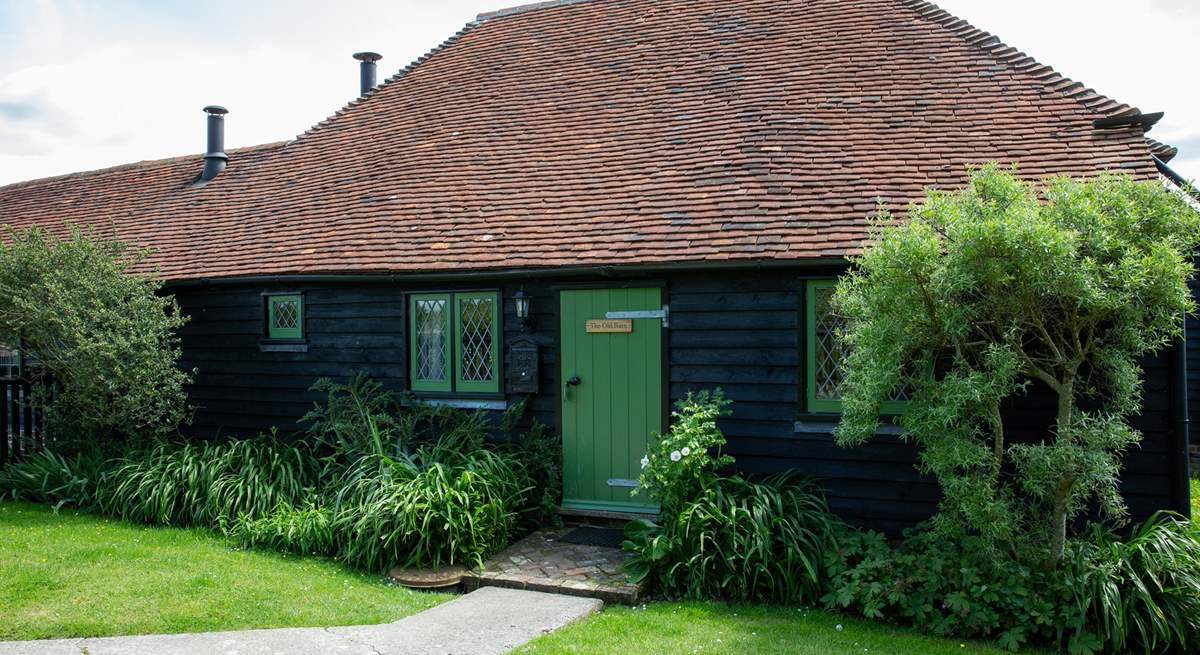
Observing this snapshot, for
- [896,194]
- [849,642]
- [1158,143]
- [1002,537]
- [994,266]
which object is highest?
[1158,143]

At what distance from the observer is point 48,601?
6137 mm

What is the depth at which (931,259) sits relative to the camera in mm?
5605

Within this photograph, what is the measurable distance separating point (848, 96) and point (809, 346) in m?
3.33

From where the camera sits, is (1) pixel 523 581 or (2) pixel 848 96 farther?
(2) pixel 848 96

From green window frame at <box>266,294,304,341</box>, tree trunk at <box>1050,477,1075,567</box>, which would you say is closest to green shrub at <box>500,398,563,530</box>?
green window frame at <box>266,294,304,341</box>

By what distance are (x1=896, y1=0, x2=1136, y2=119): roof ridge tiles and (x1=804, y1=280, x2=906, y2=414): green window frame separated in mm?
3439

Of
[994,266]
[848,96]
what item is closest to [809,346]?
[994,266]

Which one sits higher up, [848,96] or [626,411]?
[848,96]

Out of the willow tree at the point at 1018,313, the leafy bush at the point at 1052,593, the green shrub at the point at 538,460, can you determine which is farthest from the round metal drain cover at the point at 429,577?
the willow tree at the point at 1018,313

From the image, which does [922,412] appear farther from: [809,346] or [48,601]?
[48,601]

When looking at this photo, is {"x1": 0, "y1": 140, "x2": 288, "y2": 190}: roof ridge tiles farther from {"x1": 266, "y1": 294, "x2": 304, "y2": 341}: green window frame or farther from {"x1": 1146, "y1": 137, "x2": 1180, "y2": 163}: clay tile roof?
{"x1": 1146, "y1": 137, "x2": 1180, "y2": 163}: clay tile roof

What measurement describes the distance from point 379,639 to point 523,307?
3.72 metres

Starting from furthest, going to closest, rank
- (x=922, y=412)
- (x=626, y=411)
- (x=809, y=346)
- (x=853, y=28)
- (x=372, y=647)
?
(x=853, y=28), (x=626, y=411), (x=809, y=346), (x=922, y=412), (x=372, y=647)

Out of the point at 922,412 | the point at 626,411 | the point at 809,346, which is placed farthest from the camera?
the point at 626,411
